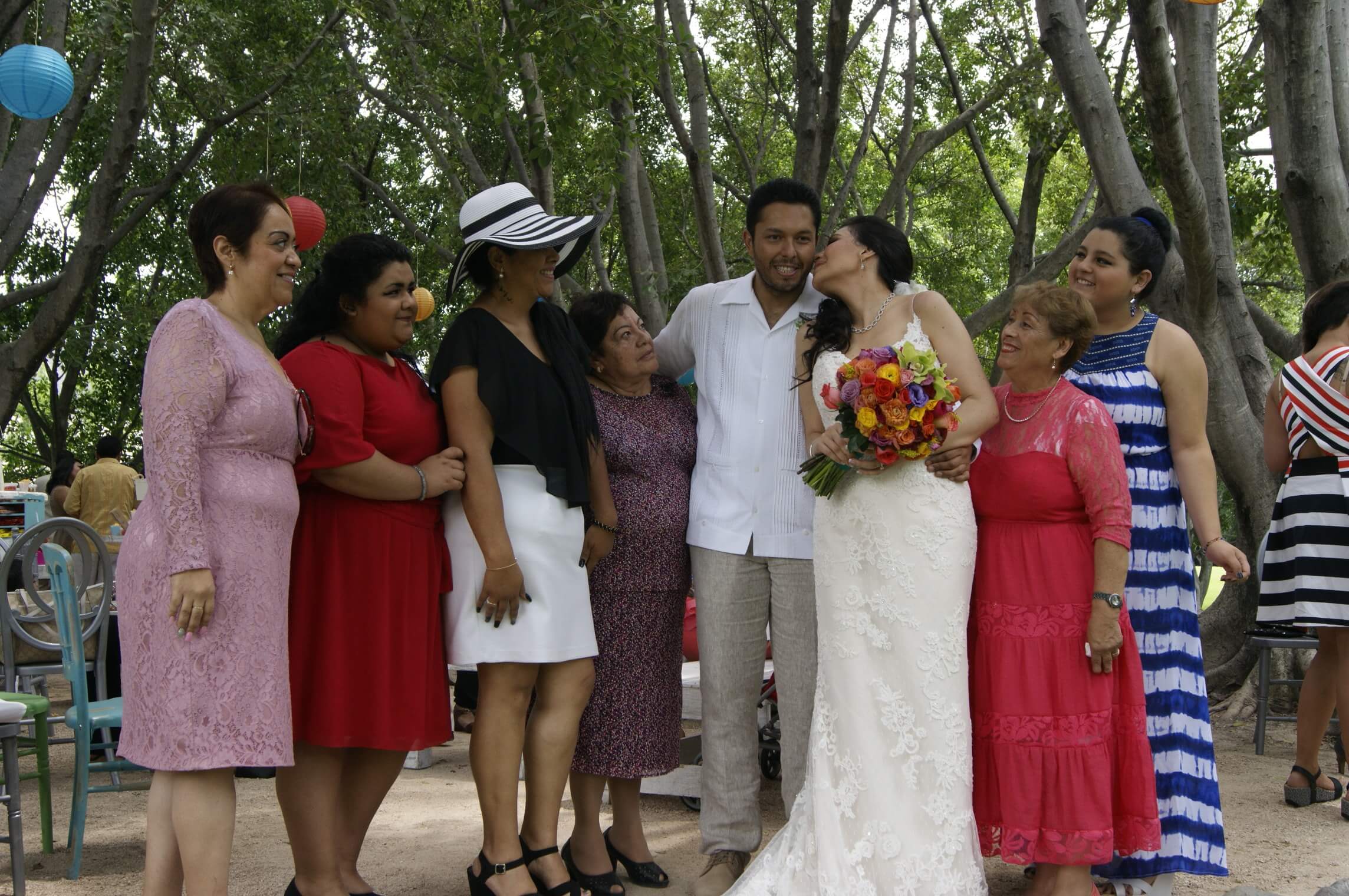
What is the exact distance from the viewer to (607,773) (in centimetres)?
446

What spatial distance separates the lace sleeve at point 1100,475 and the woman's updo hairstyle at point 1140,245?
0.76 meters

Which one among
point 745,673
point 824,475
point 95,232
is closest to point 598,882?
point 745,673

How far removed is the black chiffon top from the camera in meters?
4.02

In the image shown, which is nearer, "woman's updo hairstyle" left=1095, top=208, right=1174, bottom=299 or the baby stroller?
"woman's updo hairstyle" left=1095, top=208, right=1174, bottom=299

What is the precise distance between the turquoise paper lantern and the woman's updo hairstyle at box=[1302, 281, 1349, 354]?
750 centimetres

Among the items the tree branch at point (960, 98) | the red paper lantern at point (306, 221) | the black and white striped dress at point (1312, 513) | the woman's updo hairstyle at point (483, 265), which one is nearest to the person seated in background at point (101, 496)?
the red paper lantern at point (306, 221)

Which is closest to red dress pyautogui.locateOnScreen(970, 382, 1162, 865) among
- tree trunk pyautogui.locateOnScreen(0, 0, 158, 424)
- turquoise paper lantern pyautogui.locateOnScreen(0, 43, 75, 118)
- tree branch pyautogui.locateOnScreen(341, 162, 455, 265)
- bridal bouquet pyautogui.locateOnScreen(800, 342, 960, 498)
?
bridal bouquet pyautogui.locateOnScreen(800, 342, 960, 498)

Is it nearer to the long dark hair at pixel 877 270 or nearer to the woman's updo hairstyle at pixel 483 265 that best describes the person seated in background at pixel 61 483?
the woman's updo hairstyle at pixel 483 265

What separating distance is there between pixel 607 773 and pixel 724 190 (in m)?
16.6

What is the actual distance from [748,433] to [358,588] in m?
1.48

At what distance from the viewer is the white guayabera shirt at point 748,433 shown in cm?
429

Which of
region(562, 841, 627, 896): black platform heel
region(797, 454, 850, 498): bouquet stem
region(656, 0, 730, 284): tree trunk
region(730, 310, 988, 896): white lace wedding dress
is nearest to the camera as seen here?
region(730, 310, 988, 896): white lace wedding dress

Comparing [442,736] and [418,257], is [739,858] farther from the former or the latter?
[418,257]

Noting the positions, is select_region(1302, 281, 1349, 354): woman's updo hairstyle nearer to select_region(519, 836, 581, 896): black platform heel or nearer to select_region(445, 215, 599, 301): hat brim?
select_region(445, 215, 599, 301): hat brim
